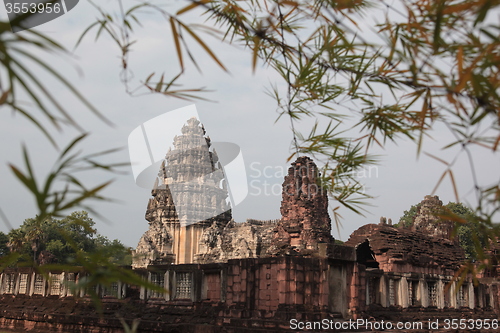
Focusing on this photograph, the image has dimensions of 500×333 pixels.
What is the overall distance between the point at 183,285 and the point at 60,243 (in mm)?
38584

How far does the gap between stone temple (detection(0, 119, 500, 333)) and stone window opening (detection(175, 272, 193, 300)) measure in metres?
0.03

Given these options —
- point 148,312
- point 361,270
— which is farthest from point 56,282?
point 361,270

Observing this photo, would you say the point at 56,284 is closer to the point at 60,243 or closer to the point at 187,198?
the point at 187,198

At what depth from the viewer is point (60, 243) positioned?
4709cm

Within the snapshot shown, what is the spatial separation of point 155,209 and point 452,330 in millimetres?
24949

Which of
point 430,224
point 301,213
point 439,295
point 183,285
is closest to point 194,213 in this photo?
point 301,213

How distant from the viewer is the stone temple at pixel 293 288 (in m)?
10.0

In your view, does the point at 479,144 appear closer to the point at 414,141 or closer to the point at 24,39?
the point at 414,141

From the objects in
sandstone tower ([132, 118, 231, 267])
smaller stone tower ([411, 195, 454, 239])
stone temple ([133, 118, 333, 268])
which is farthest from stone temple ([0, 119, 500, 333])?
sandstone tower ([132, 118, 231, 267])

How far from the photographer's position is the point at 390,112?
10.8 feet

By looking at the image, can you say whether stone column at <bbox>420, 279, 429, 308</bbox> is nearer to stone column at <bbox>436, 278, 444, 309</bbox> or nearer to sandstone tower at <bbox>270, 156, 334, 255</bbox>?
stone column at <bbox>436, 278, 444, 309</bbox>

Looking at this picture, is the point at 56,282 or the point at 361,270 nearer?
the point at 361,270

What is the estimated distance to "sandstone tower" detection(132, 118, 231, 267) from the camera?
3256 centimetres

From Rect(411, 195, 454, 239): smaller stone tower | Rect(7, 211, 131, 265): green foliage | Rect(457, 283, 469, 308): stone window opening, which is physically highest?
Rect(411, 195, 454, 239): smaller stone tower
